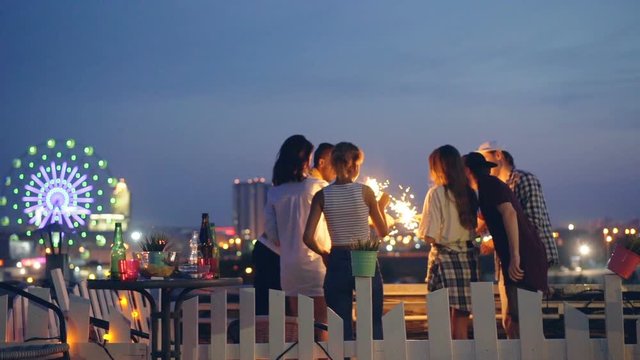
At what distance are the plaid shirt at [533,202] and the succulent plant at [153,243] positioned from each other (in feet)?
8.91

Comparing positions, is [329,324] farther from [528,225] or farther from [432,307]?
[528,225]

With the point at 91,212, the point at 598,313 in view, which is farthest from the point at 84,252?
the point at 598,313

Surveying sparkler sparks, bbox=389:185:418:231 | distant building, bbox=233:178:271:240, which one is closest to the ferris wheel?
sparkler sparks, bbox=389:185:418:231

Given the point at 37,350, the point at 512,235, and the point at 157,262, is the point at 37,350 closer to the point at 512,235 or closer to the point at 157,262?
the point at 157,262

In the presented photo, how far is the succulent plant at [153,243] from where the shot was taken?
586cm

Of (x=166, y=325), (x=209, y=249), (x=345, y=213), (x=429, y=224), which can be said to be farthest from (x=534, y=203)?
(x=166, y=325)

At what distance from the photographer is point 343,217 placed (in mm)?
6555

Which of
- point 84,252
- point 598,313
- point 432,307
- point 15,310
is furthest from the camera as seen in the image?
point 84,252

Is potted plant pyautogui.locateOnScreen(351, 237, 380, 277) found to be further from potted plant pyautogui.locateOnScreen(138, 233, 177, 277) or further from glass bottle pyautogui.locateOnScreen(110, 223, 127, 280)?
glass bottle pyautogui.locateOnScreen(110, 223, 127, 280)

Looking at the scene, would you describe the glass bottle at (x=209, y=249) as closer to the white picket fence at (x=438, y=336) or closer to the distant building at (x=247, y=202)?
the white picket fence at (x=438, y=336)

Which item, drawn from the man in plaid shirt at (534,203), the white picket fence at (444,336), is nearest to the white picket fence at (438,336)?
the white picket fence at (444,336)

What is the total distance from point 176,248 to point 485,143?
2.80 metres

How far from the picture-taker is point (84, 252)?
133 metres

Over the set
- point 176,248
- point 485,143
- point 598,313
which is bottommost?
point 598,313
